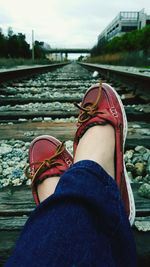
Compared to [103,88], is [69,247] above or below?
below

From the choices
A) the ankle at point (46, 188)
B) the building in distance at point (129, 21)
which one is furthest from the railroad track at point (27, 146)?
the building in distance at point (129, 21)

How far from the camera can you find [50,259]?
78 centimetres

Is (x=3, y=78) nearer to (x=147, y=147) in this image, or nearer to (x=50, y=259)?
(x=147, y=147)

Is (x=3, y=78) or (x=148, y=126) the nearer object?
(x=148, y=126)

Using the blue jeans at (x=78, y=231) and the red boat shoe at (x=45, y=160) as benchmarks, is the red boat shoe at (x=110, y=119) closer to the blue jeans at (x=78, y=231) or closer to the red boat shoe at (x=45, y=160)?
the red boat shoe at (x=45, y=160)

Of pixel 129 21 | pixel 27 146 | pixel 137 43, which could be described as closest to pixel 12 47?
pixel 137 43

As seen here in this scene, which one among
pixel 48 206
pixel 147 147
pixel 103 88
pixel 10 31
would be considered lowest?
pixel 147 147

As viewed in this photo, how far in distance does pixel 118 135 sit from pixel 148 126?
1.14 metres

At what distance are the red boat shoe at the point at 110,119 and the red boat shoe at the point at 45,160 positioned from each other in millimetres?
90

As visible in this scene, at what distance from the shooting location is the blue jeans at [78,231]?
80cm

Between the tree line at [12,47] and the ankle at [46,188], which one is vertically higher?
the tree line at [12,47]

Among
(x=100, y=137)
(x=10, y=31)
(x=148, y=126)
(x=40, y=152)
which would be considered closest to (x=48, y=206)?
(x=100, y=137)

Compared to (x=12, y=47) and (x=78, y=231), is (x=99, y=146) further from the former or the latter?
(x=12, y=47)

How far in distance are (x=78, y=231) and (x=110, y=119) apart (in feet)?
2.83
